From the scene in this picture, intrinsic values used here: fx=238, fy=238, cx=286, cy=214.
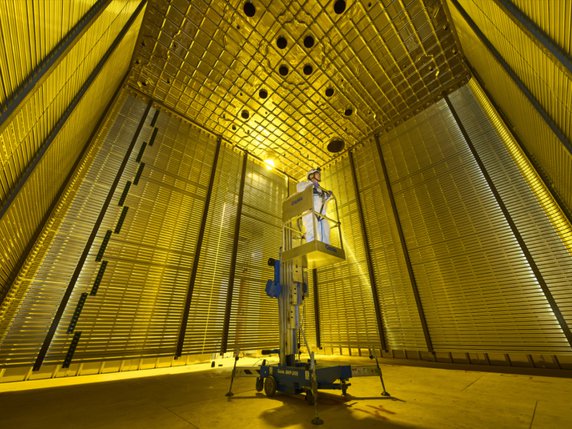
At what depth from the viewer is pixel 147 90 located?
954cm

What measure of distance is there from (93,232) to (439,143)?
479 inches

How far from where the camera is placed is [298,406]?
3.50 metres

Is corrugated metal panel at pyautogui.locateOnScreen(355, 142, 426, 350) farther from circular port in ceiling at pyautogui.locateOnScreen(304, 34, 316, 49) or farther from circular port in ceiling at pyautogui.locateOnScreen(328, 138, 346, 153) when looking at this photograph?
circular port in ceiling at pyautogui.locateOnScreen(304, 34, 316, 49)

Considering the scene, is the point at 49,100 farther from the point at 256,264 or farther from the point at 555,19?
the point at 256,264

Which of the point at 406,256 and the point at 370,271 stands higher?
the point at 406,256

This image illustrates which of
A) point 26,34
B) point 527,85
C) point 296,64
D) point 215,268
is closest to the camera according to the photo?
point 26,34

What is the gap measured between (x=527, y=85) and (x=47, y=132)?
941 centimetres

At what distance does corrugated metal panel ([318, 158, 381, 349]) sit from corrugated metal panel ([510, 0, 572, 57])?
7.86 m

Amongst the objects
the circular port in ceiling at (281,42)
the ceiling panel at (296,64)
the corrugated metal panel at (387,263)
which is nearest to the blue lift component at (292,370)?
the corrugated metal panel at (387,263)

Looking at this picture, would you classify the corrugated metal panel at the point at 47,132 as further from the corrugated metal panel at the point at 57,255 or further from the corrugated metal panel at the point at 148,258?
the corrugated metal panel at the point at 148,258

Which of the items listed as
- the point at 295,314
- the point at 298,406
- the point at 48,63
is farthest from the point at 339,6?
the point at 298,406

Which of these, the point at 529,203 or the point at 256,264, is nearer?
the point at 529,203

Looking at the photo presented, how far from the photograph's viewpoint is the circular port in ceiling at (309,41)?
8.04 meters

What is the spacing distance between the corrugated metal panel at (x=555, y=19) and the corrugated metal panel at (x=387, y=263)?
22.3 feet
